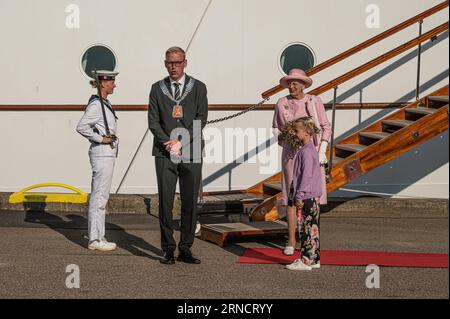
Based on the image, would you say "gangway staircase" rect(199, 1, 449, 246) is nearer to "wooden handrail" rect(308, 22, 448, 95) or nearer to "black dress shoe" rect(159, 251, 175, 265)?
"wooden handrail" rect(308, 22, 448, 95)

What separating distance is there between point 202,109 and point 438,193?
4.74 m

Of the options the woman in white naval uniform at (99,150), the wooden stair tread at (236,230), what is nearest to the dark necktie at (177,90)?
the woman in white naval uniform at (99,150)

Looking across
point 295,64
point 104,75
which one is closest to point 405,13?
point 295,64

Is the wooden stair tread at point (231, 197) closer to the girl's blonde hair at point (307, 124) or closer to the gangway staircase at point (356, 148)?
the gangway staircase at point (356, 148)

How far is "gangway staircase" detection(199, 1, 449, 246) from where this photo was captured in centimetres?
890

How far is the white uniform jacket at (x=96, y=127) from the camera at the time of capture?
7.92m

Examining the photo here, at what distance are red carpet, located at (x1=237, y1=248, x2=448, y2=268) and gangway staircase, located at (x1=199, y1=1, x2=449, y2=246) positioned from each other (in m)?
0.60

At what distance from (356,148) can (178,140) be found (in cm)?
312

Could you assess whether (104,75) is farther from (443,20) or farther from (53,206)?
(443,20)

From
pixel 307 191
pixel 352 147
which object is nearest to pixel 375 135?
pixel 352 147

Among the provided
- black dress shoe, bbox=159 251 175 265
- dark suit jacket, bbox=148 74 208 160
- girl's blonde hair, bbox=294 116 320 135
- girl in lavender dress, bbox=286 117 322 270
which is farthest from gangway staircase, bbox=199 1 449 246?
girl's blonde hair, bbox=294 116 320 135

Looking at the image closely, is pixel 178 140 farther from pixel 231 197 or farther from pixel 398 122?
pixel 398 122

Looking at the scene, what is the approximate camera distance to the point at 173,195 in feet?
24.6

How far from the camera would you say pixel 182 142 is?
7.40 meters
